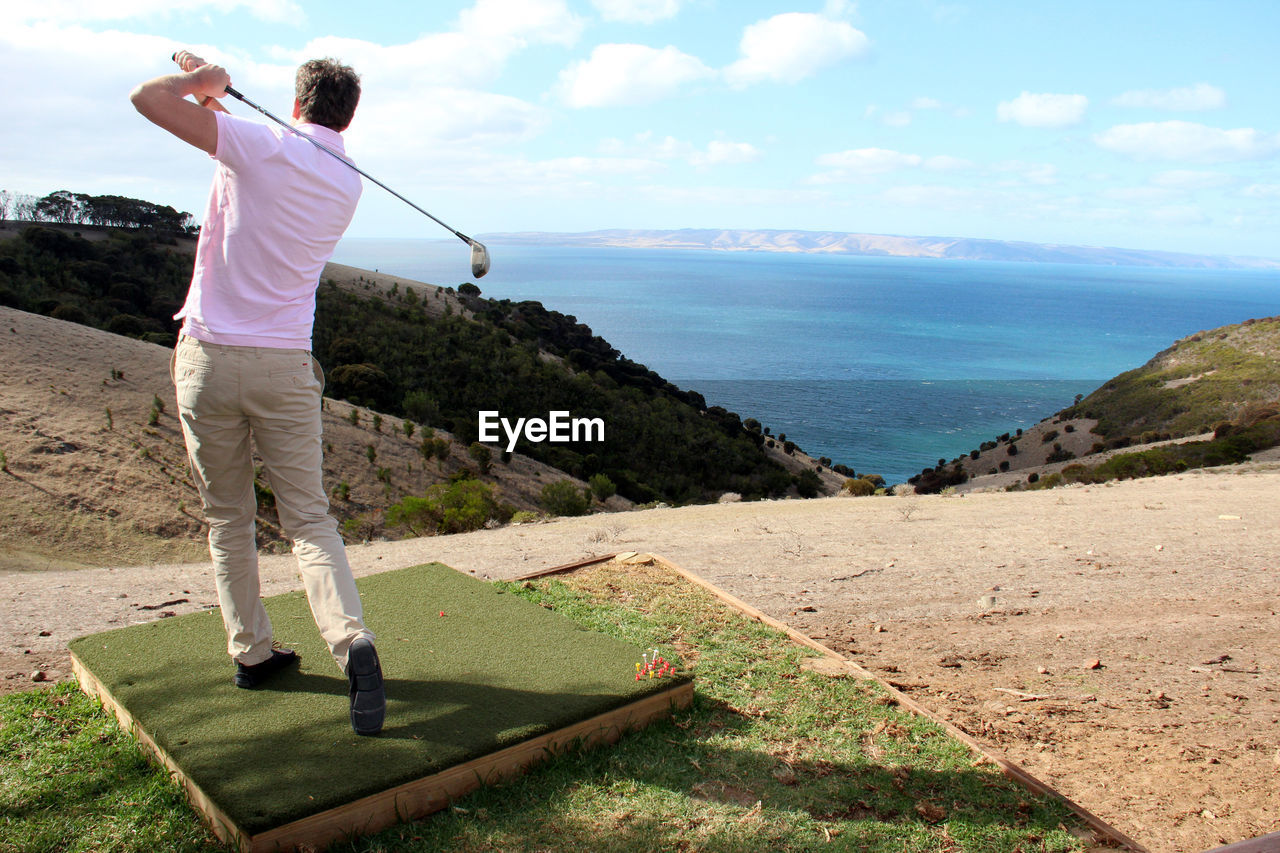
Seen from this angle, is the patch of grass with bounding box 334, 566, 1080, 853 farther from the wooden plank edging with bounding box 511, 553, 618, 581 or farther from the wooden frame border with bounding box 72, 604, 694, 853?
the wooden plank edging with bounding box 511, 553, 618, 581

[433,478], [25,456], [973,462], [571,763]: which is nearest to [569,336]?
[973,462]

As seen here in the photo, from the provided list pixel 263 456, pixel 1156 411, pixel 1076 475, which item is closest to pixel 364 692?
pixel 263 456

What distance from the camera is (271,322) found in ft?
8.91

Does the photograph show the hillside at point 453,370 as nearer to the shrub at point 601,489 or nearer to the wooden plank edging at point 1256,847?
the shrub at point 601,489

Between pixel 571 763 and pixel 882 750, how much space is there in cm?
119

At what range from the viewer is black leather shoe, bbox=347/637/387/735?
2.75 metres

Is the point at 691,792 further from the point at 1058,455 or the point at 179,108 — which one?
the point at 1058,455

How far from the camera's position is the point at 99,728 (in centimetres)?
298

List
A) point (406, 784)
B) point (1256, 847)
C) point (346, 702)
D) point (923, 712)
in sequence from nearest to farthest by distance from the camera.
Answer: point (1256, 847) → point (406, 784) → point (346, 702) → point (923, 712)

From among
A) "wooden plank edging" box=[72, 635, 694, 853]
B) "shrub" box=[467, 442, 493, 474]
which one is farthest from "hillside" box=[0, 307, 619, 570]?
"wooden plank edging" box=[72, 635, 694, 853]

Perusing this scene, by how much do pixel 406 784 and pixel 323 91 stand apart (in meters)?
2.18

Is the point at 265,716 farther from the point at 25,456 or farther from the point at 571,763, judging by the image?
the point at 25,456

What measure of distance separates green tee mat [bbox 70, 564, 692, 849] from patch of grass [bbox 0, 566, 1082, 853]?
100 millimetres

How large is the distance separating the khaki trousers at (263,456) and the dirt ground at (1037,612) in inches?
56.4
